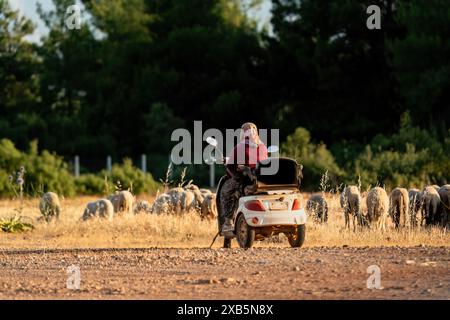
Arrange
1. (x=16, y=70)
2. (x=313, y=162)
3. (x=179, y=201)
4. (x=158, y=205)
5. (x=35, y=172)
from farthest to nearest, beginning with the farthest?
1. (x=16, y=70)
2. (x=35, y=172)
3. (x=313, y=162)
4. (x=158, y=205)
5. (x=179, y=201)

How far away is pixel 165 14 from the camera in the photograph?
48.2m

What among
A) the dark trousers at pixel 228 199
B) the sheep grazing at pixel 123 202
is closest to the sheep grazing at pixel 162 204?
the sheep grazing at pixel 123 202

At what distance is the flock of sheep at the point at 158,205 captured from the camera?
2067 cm

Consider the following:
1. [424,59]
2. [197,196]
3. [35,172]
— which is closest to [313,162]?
[424,59]

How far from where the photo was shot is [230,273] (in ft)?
39.6

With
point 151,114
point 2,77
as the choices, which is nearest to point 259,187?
point 151,114

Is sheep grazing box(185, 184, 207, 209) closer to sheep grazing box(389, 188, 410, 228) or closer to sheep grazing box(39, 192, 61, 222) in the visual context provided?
sheep grazing box(39, 192, 61, 222)

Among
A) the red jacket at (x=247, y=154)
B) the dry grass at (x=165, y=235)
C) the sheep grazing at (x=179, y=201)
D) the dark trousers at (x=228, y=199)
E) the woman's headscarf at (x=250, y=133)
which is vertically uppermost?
the woman's headscarf at (x=250, y=133)

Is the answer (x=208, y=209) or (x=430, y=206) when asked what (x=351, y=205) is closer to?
(x=430, y=206)

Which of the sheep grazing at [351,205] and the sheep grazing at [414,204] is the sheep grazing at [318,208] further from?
the sheep grazing at [414,204]

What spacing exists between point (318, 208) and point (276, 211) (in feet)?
16.4

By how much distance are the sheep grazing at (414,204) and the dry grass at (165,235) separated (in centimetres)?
50

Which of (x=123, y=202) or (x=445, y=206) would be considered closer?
(x=445, y=206)
